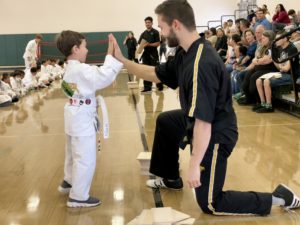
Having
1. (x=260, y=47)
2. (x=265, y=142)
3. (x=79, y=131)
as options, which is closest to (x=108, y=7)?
(x=260, y=47)

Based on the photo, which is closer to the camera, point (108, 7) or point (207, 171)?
point (207, 171)

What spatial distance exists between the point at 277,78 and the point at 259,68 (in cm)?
64

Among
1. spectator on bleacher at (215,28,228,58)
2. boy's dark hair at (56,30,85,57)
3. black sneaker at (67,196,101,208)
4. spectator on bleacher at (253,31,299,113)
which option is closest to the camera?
boy's dark hair at (56,30,85,57)

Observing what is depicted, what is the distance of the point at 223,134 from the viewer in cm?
242

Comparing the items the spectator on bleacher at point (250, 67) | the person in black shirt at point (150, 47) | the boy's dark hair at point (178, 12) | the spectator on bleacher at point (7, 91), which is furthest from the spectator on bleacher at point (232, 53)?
the boy's dark hair at point (178, 12)

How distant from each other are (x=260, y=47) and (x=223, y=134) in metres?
4.83

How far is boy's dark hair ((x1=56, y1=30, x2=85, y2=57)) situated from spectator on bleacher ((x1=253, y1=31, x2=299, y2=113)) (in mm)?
3841

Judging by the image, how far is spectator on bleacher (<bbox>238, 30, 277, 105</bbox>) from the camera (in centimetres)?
647

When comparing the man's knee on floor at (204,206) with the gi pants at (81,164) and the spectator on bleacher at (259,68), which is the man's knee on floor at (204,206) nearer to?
the gi pants at (81,164)

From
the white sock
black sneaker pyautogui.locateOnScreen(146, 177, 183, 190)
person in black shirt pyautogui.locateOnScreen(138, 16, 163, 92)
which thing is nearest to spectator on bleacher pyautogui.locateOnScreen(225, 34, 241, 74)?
person in black shirt pyautogui.locateOnScreen(138, 16, 163, 92)

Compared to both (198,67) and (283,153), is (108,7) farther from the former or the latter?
(198,67)

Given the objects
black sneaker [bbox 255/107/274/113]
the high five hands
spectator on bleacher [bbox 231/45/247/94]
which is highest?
the high five hands

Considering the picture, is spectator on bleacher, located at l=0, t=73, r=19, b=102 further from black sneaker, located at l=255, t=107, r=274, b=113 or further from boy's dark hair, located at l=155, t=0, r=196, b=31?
boy's dark hair, located at l=155, t=0, r=196, b=31

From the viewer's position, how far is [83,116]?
2746mm
